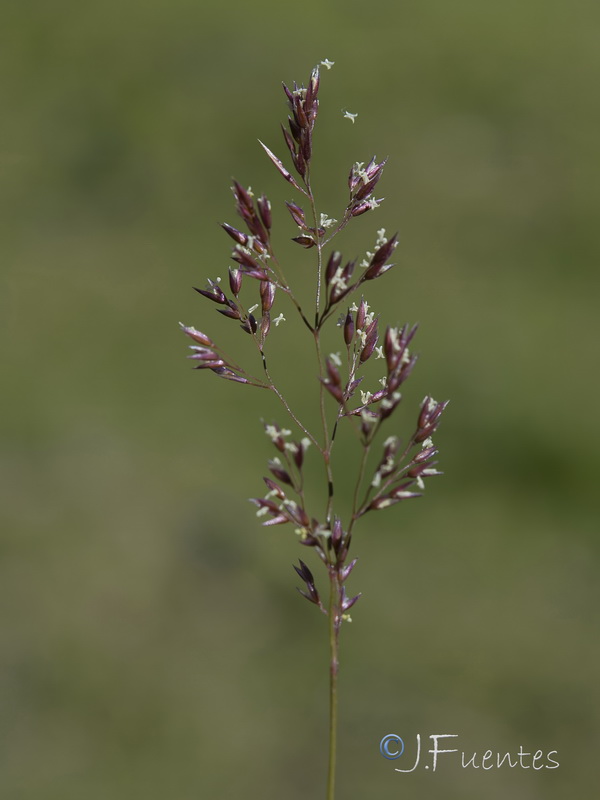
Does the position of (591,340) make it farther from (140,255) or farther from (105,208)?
(105,208)

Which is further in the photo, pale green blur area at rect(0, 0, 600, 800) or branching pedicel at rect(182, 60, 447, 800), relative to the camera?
pale green blur area at rect(0, 0, 600, 800)

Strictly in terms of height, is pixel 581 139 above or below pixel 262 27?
below

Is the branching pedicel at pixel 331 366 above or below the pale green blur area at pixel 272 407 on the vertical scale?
below

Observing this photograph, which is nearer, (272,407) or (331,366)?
(331,366)

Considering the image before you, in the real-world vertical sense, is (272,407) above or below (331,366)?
above

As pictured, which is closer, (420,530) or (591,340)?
(420,530)

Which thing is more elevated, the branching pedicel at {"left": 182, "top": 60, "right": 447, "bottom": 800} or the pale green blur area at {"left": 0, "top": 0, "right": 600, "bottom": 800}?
the pale green blur area at {"left": 0, "top": 0, "right": 600, "bottom": 800}

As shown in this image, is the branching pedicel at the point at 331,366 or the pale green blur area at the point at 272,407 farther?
the pale green blur area at the point at 272,407

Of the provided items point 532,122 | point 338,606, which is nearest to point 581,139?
point 532,122
